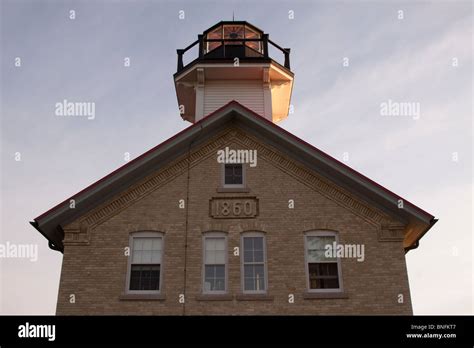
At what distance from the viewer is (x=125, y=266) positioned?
15141 mm

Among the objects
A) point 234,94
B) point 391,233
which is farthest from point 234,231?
point 234,94

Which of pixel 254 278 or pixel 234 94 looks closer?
pixel 254 278

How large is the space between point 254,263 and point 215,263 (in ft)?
3.58

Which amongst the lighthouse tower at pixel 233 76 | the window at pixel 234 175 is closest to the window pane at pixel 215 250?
the window at pixel 234 175

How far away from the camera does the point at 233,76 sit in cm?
2159

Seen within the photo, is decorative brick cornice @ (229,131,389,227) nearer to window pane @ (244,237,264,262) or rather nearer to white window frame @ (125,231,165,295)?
window pane @ (244,237,264,262)

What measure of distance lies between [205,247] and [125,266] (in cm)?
228

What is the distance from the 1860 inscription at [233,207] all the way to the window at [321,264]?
1.78m

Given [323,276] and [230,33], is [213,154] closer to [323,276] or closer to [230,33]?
[323,276]

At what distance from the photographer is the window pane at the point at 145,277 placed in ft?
49.3

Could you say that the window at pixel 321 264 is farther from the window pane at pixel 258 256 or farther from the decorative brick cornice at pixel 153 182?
the decorative brick cornice at pixel 153 182

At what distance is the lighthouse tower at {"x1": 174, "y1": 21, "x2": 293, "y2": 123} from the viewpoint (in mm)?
21094

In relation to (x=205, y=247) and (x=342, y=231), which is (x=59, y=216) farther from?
(x=342, y=231)
